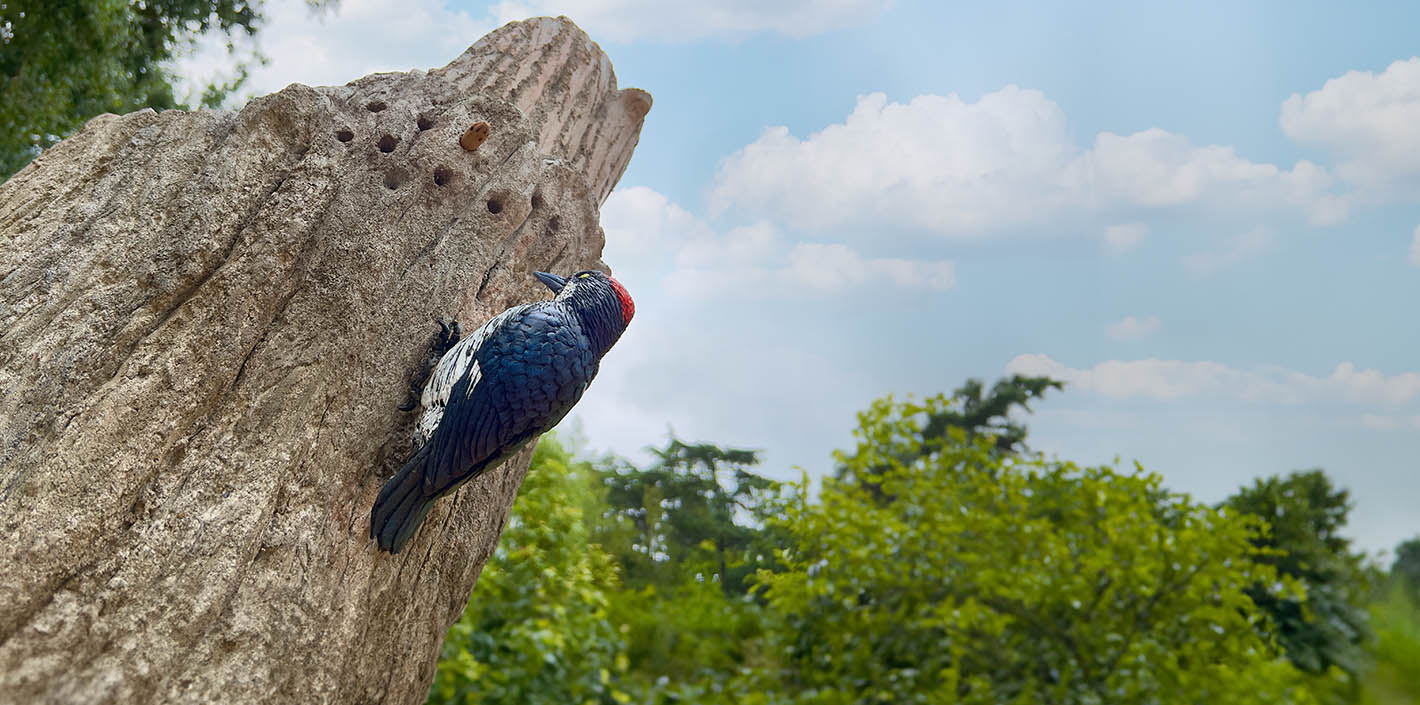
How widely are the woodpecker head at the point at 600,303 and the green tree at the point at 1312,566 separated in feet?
10.3

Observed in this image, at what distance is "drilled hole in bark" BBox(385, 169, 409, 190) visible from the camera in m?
2.08

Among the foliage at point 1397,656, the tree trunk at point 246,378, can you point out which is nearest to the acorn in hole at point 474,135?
the tree trunk at point 246,378

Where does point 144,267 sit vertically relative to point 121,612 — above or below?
above

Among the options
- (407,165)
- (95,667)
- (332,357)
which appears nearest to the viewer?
(95,667)

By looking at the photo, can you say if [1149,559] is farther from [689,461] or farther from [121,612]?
[689,461]

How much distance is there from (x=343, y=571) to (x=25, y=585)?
48 centimetres

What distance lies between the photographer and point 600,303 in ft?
6.05

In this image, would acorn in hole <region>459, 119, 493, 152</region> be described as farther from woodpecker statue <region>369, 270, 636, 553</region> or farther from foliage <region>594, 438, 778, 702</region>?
foliage <region>594, 438, 778, 702</region>

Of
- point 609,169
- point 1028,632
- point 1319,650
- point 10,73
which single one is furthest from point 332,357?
point 10,73

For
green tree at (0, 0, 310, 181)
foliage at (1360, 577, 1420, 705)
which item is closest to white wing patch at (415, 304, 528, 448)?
foliage at (1360, 577, 1420, 705)

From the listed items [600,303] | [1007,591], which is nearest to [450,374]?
[600,303]

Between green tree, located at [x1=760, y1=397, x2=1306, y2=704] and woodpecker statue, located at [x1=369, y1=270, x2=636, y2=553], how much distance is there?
2094mm

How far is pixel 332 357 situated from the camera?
1815mm

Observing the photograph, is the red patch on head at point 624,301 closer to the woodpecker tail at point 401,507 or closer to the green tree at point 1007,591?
the woodpecker tail at point 401,507
